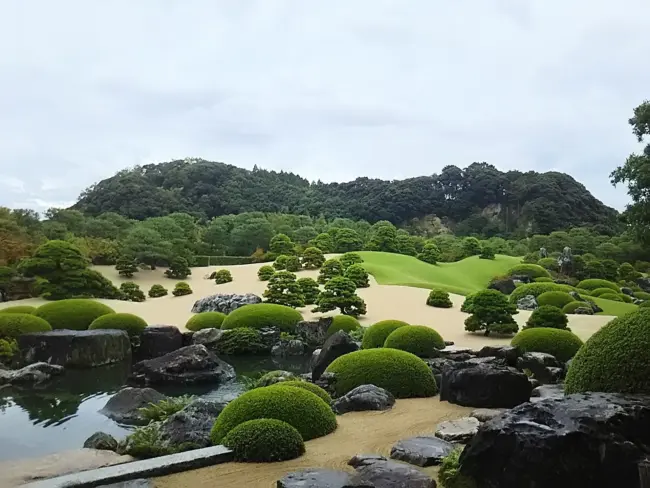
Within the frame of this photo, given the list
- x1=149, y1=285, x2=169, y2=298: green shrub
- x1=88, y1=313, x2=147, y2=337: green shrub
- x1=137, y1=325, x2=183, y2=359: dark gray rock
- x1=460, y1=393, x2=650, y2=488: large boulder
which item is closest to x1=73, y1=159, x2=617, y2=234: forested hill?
x1=149, y1=285, x2=169, y2=298: green shrub

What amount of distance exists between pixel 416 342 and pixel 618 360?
277 inches

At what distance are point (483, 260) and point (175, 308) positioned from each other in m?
20.7

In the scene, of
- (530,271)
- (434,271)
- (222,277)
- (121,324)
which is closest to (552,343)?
(121,324)

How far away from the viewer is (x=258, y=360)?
15125mm

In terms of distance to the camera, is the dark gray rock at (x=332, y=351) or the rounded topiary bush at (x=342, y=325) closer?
the dark gray rock at (x=332, y=351)

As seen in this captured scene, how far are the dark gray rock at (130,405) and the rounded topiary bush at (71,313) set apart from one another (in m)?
8.32

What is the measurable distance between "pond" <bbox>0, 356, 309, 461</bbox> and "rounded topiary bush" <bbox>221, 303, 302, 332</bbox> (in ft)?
8.69

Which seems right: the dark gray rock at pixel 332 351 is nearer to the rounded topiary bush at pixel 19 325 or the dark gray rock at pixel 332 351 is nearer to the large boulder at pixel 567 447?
the large boulder at pixel 567 447

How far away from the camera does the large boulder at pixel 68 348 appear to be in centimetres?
1329

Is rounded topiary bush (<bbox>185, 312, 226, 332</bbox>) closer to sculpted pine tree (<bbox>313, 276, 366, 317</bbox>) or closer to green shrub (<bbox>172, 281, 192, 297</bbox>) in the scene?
sculpted pine tree (<bbox>313, 276, 366, 317</bbox>)

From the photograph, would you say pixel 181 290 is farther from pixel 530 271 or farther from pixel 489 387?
pixel 489 387

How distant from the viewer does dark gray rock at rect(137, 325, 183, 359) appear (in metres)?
14.9

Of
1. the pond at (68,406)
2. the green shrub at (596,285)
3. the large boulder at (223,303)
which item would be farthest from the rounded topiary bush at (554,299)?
the pond at (68,406)

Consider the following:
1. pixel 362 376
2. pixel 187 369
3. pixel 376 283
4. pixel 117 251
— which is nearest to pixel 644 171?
pixel 362 376
